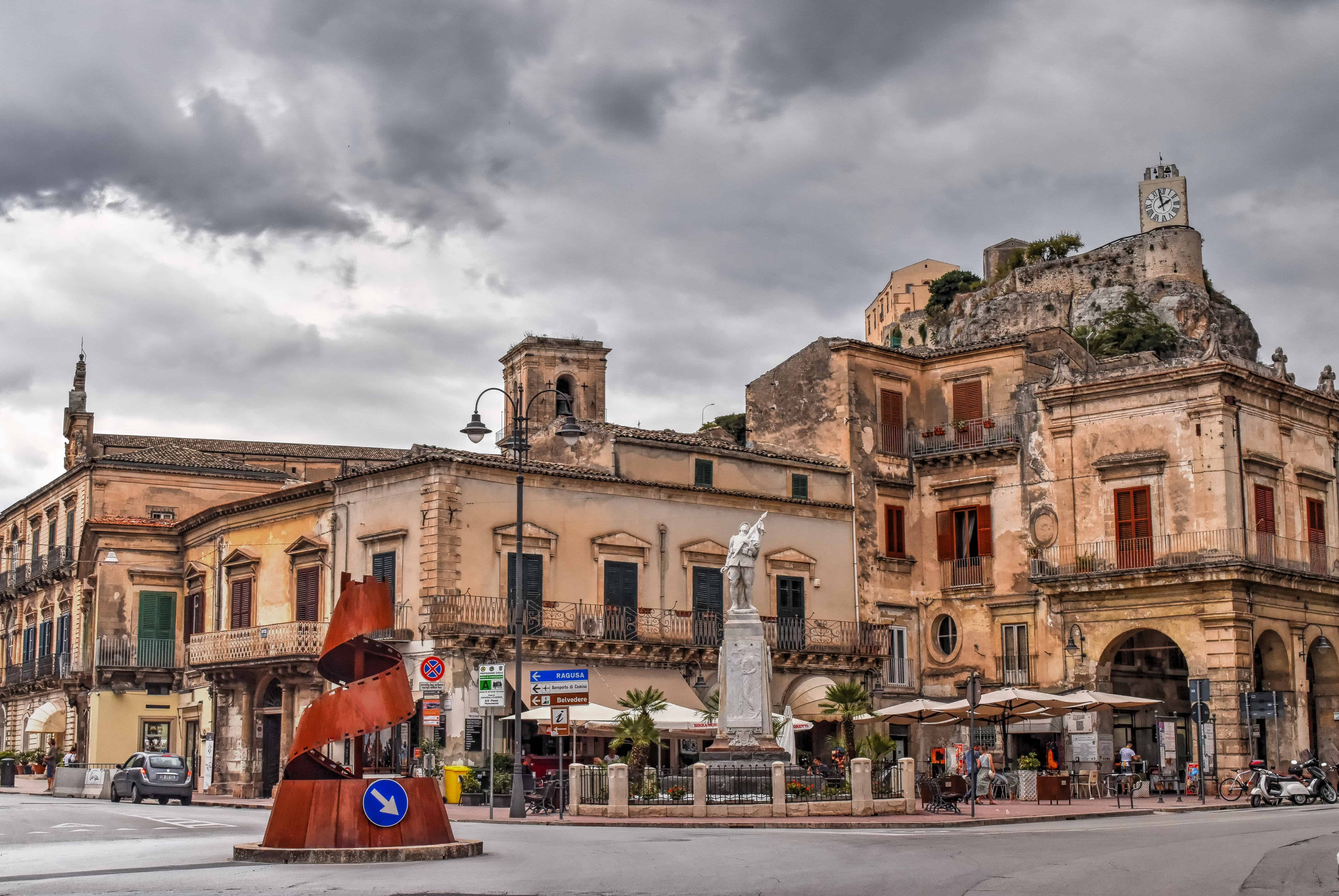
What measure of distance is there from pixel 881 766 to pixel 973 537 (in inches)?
608

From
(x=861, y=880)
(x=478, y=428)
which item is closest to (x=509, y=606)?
(x=478, y=428)

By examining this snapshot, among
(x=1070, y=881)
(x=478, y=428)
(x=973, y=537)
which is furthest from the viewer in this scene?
(x=973, y=537)

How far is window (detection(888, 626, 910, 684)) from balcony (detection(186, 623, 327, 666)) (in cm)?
1595

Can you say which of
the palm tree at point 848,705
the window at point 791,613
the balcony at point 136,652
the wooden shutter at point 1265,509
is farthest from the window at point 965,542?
the balcony at point 136,652

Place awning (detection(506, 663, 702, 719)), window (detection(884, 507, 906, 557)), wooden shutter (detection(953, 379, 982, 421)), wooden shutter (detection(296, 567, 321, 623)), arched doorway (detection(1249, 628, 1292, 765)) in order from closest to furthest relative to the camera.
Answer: awning (detection(506, 663, 702, 719)) < wooden shutter (detection(296, 567, 321, 623)) < arched doorway (detection(1249, 628, 1292, 765)) < window (detection(884, 507, 906, 557)) < wooden shutter (detection(953, 379, 982, 421))

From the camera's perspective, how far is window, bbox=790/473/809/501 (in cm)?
4412

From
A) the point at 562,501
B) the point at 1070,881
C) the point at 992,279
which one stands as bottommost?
the point at 1070,881

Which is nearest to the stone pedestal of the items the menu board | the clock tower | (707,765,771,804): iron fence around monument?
→ (707,765,771,804): iron fence around monument

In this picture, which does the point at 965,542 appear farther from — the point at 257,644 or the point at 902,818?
the point at 902,818

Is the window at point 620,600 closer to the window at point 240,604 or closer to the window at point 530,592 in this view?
the window at point 530,592

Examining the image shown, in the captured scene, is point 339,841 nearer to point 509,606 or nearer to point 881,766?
point 881,766

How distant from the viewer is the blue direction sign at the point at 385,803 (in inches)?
670

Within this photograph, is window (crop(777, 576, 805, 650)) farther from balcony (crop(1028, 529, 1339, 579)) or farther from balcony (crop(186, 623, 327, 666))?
balcony (crop(186, 623, 327, 666))

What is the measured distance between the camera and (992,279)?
286 ft
